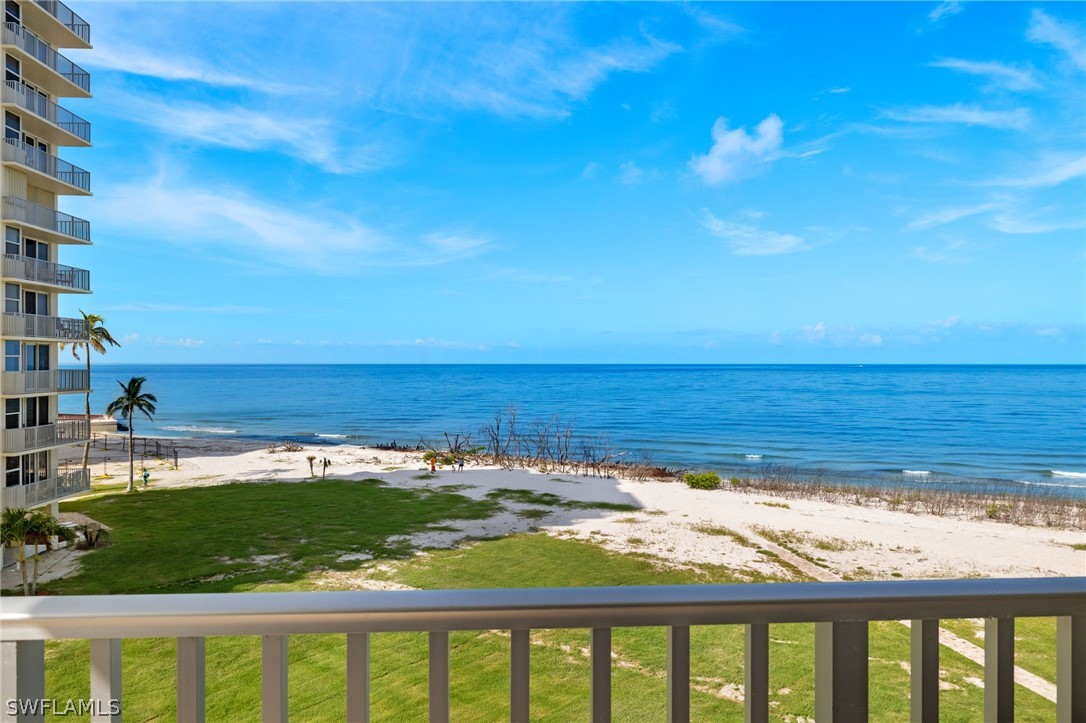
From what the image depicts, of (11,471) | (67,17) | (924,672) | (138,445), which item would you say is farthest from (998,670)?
(138,445)

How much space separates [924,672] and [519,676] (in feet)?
2.21

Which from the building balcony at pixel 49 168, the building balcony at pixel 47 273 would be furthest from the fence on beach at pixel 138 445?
the building balcony at pixel 49 168

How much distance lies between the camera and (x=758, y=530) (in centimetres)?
973

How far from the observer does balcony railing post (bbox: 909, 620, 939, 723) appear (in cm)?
89

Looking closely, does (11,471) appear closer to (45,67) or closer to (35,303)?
(35,303)

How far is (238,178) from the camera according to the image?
25.2 meters

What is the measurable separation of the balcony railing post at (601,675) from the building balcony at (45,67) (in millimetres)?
11584

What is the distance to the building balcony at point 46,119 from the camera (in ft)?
26.6

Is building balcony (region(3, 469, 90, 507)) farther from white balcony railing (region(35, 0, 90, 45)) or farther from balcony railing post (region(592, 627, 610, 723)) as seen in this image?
balcony railing post (region(592, 627, 610, 723))

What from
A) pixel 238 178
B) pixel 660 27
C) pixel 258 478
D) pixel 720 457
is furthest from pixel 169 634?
pixel 238 178

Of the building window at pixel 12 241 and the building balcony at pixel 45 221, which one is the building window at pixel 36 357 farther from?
the building balcony at pixel 45 221

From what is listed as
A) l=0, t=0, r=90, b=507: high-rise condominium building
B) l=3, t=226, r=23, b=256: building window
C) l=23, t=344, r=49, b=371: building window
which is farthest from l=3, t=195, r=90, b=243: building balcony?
l=23, t=344, r=49, b=371: building window

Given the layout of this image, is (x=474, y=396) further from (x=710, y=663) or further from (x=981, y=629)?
(x=981, y=629)

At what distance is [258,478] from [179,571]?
7831 millimetres
